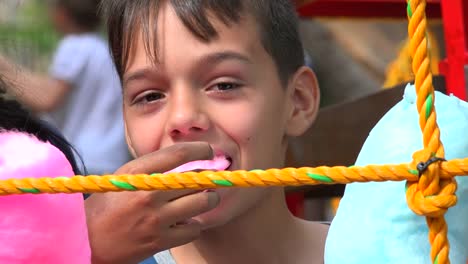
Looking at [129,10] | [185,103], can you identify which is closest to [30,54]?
[129,10]

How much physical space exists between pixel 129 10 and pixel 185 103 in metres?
0.21

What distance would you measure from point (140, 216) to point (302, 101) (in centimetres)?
51

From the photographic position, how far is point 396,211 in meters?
0.83

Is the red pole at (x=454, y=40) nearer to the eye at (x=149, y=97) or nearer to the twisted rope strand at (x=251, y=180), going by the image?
the eye at (x=149, y=97)

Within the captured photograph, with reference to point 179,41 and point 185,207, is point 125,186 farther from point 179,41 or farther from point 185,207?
point 179,41

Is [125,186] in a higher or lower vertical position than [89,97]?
lower

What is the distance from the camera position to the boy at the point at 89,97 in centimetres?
248

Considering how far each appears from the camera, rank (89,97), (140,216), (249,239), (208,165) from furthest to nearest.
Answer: (89,97) → (249,239) → (208,165) → (140,216)

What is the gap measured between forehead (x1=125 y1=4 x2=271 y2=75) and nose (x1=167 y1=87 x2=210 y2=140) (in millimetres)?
54

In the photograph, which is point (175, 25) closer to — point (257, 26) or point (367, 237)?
point (257, 26)

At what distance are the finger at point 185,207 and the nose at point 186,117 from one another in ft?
0.58

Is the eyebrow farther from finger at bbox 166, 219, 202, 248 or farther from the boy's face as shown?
finger at bbox 166, 219, 202, 248

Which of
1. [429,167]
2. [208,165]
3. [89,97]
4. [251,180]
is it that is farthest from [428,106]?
[89,97]

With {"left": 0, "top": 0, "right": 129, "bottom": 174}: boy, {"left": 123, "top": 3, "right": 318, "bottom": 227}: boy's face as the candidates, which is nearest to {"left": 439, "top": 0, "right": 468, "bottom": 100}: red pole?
{"left": 123, "top": 3, "right": 318, "bottom": 227}: boy's face
